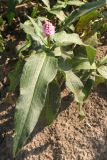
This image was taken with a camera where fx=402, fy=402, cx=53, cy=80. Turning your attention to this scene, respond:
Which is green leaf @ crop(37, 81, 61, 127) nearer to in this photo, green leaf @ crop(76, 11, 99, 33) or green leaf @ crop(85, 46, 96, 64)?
green leaf @ crop(85, 46, 96, 64)

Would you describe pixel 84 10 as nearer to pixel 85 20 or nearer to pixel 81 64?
pixel 85 20

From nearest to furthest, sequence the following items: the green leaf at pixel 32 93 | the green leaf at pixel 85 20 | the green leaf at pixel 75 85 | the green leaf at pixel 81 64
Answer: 1. the green leaf at pixel 32 93
2. the green leaf at pixel 75 85
3. the green leaf at pixel 81 64
4. the green leaf at pixel 85 20

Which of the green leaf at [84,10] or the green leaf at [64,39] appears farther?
the green leaf at [84,10]

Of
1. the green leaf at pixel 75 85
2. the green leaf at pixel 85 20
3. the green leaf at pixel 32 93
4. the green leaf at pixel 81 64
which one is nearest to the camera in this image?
the green leaf at pixel 32 93

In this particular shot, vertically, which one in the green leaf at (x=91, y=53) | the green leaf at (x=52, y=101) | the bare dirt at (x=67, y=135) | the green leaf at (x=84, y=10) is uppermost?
the green leaf at (x=84, y=10)

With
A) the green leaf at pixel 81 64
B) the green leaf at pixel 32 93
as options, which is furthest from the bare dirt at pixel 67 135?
the green leaf at pixel 32 93

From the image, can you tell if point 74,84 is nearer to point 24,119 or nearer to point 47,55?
point 47,55

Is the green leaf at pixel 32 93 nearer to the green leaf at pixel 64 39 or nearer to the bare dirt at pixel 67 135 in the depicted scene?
the green leaf at pixel 64 39

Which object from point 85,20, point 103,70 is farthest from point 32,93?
point 85,20
